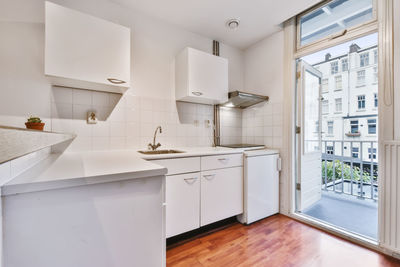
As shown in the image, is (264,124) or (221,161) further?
(264,124)

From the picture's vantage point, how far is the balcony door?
221 centimetres

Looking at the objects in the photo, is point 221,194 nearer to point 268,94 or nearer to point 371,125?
point 268,94

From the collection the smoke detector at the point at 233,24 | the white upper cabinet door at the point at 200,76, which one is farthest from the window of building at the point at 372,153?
the smoke detector at the point at 233,24

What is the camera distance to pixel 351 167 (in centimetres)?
300

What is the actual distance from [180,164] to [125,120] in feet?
2.77

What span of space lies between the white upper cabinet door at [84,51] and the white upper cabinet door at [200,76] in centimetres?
67

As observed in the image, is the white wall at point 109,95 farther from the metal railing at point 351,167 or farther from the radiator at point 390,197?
the metal railing at point 351,167

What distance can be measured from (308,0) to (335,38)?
1.62ft

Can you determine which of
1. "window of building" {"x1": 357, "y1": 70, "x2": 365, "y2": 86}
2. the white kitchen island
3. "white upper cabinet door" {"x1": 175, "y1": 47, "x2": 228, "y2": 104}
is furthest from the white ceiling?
"window of building" {"x1": 357, "y1": 70, "x2": 365, "y2": 86}

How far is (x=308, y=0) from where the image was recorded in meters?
1.78

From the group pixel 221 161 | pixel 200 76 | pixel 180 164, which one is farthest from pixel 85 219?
pixel 200 76

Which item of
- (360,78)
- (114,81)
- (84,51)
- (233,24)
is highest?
(233,24)

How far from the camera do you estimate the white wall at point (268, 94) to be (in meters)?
2.29

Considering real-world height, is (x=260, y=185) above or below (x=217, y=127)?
below
